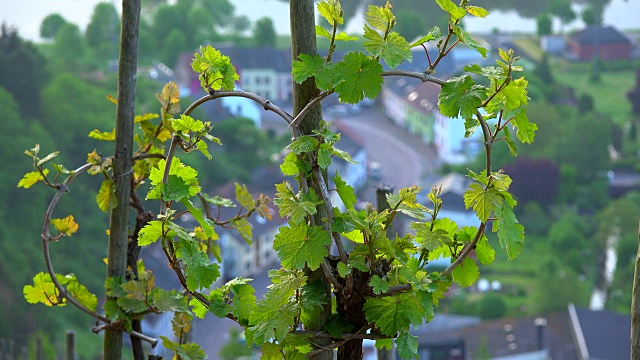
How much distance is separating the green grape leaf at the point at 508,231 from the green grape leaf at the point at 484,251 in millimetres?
63

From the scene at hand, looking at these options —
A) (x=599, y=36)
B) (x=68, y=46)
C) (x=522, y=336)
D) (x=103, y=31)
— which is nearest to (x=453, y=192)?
(x=522, y=336)

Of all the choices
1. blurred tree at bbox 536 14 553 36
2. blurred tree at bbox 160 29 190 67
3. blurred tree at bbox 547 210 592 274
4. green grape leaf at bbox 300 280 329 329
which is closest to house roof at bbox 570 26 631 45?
blurred tree at bbox 536 14 553 36

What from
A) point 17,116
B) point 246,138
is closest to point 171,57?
point 246,138

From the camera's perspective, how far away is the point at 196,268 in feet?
3.05

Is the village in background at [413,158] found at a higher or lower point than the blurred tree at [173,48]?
lower

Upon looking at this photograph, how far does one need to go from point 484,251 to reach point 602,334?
15.0m

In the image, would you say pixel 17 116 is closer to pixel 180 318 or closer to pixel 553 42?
pixel 553 42

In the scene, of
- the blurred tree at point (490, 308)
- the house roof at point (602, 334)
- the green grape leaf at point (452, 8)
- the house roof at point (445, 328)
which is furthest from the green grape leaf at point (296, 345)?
the blurred tree at point (490, 308)

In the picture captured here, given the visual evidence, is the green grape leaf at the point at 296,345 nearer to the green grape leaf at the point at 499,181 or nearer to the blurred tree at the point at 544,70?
the green grape leaf at the point at 499,181

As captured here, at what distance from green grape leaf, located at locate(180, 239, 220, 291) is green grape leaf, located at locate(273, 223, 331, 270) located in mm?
80

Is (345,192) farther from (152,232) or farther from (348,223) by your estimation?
(152,232)

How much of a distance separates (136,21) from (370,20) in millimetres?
503

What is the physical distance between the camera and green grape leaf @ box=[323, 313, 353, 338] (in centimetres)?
93

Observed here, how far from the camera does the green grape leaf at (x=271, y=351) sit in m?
0.94
